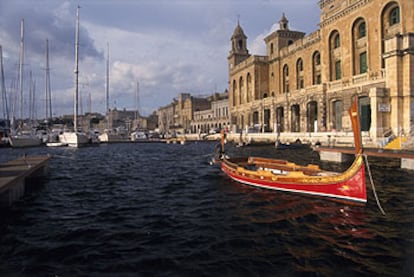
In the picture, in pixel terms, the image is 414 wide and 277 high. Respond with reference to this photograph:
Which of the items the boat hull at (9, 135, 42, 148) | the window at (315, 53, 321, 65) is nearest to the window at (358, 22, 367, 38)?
the window at (315, 53, 321, 65)

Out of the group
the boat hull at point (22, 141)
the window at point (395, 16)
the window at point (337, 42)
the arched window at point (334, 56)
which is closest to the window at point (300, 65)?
the arched window at point (334, 56)

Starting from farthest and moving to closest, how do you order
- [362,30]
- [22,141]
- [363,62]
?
[22,141] → [362,30] → [363,62]

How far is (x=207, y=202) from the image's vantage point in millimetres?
12789

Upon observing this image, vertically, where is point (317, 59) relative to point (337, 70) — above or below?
above

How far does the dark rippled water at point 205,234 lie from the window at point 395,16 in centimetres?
2730

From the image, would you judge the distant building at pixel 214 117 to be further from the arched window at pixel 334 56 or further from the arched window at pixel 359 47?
the arched window at pixel 359 47

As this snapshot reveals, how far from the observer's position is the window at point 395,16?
33.6 m

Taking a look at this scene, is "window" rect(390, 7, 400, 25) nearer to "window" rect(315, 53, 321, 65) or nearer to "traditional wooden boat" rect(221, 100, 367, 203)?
"window" rect(315, 53, 321, 65)

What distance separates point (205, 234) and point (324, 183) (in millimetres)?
5899

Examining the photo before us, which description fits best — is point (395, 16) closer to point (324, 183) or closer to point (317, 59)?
point (317, 59)

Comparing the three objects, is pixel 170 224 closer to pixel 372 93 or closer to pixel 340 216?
pixel 340 216

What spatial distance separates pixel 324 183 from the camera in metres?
12.1

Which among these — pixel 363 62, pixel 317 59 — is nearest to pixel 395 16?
pixel 363 62

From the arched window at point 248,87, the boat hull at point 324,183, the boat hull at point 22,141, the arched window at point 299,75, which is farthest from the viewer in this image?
the arched window at point 248,87
